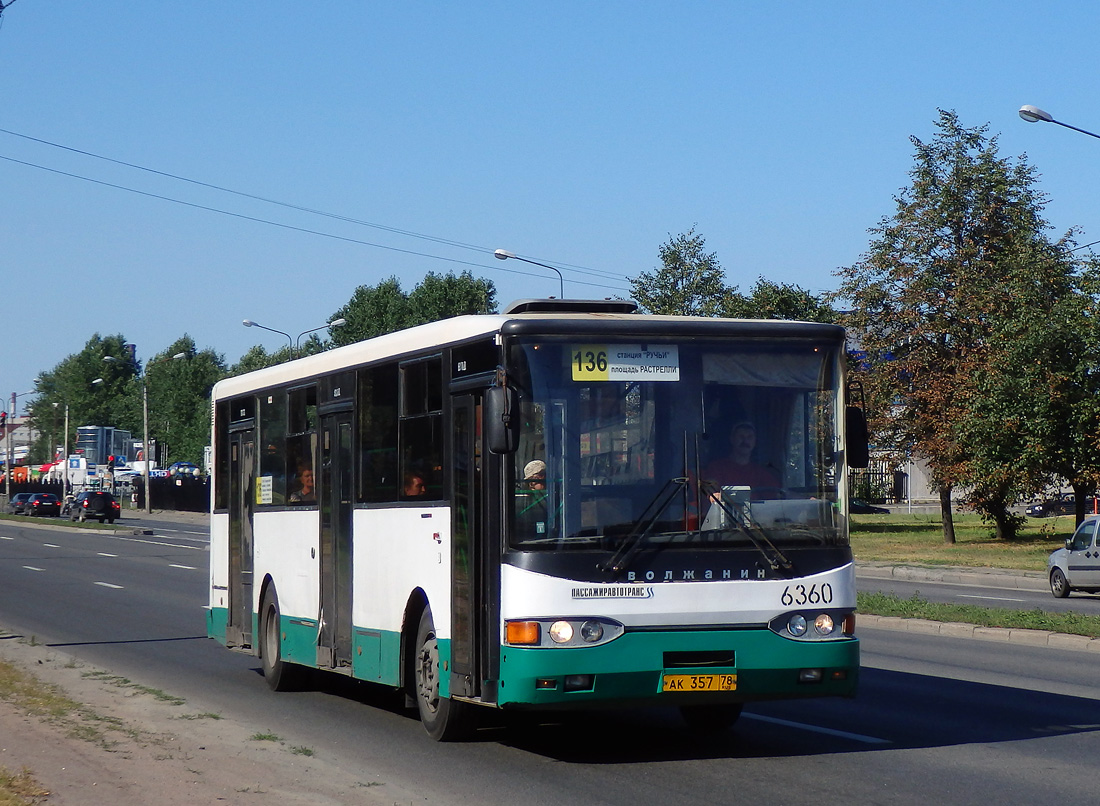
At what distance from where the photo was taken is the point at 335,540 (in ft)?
39.7

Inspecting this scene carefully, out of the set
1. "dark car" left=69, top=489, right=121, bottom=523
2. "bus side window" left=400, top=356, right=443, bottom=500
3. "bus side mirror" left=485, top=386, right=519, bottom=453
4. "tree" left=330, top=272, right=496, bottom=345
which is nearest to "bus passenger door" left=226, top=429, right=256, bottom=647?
"bus side window" left=400, top=356, right=443, bottom=500

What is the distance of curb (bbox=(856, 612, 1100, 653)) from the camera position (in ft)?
54.3

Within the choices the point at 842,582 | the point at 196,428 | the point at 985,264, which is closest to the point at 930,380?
the point at 985,264

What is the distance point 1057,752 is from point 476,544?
4040 mm

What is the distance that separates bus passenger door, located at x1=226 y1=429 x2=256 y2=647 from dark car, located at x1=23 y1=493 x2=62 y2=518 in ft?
237

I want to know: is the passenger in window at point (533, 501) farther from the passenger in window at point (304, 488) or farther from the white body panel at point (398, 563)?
the passenger in window at point (304, 488)

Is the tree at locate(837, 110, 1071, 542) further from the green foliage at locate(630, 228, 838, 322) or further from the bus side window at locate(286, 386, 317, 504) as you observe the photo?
the bus side window at locate(286, 386, 317, 504)

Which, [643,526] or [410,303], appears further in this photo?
[410,303]

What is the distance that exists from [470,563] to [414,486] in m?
1.31

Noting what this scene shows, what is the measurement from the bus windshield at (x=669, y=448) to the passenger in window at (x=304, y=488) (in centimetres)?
422

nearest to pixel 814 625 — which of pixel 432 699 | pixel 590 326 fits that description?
pixel 590 326

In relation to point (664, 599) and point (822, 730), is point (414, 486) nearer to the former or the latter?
point (664, 599)

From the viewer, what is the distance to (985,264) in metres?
47.4

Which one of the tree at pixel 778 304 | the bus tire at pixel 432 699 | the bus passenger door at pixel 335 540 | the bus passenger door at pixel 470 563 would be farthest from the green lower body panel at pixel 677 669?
the tree at pixel 778 304
